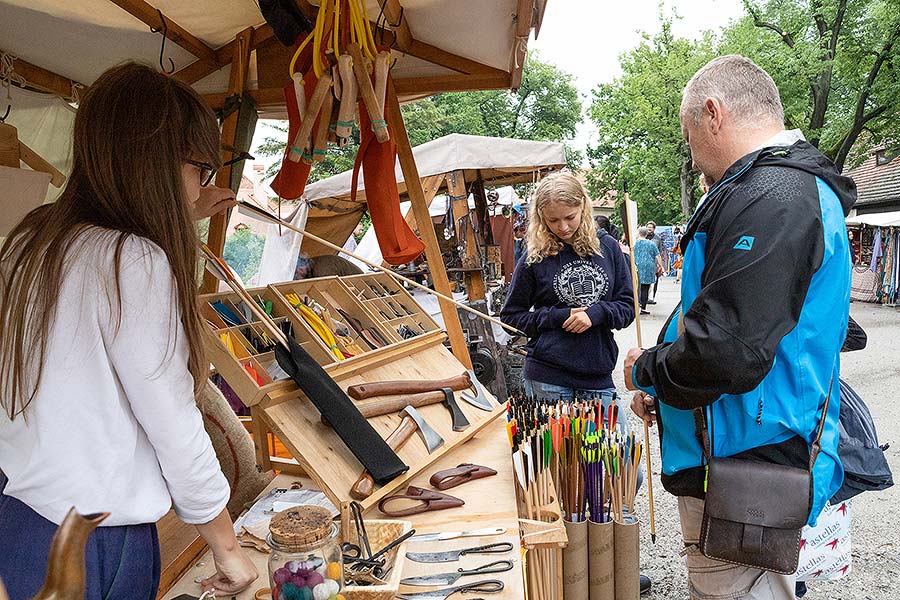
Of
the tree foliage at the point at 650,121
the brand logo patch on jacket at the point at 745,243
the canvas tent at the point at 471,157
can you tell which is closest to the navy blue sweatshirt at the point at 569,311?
the brand logo patch on jacket at the point at 745,243

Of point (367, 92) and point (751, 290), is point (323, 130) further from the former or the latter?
point (751, 290)

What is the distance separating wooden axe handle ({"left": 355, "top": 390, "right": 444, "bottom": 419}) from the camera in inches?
81.7

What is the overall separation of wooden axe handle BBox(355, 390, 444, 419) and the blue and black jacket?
2.68ft

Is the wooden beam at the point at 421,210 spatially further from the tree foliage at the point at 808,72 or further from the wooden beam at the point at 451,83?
the tree foliage at the point at 808,72

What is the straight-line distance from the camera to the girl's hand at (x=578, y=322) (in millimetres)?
3012

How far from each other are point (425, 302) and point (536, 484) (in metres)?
5.14

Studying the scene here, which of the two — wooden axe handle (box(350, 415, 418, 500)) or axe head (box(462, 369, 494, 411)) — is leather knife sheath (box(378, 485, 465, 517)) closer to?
wooden axe handle (box(350, 415, 418, 500))

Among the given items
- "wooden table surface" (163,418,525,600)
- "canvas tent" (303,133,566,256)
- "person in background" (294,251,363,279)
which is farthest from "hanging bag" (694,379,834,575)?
"canvas tent" (303,133,566,256)

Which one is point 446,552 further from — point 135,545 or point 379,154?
point 379,154

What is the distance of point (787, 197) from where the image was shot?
156 centimetres

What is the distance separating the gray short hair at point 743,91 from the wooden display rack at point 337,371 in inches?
52.1


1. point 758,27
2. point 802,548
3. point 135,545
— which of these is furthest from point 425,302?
point 758,27

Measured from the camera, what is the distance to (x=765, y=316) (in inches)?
60.1

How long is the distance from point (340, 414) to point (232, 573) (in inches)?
22.9
